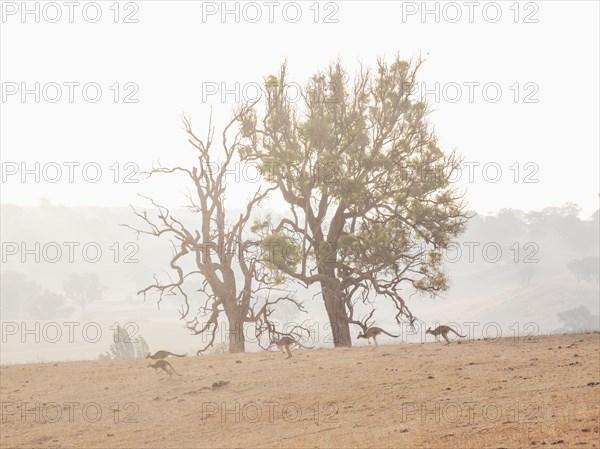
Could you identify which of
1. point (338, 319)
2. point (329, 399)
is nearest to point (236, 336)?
point (338, 319)

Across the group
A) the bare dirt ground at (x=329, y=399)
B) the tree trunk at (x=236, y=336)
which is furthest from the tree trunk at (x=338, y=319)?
the bare dirt ground at (x=329, y=399)

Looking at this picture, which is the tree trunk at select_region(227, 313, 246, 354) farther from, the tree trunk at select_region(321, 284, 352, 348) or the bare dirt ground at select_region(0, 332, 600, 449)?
the bare dirt ground at select_region(0, 332, 600, 449)

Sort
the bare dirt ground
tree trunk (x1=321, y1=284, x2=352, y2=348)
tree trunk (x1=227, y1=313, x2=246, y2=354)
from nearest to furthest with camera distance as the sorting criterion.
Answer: the bare dirt ground, tree trunk (x1=227, y1=313, x2=246, y2=354), tree trunk (x1=321, y1=284, x2=352, y2=348)

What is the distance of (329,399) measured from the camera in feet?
57.0

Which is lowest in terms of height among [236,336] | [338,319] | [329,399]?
[329,399]

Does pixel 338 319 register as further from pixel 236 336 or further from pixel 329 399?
pixel 329 399

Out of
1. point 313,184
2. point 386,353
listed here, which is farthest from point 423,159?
point 386,353

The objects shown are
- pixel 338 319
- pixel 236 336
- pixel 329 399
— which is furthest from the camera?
pixel 338 319

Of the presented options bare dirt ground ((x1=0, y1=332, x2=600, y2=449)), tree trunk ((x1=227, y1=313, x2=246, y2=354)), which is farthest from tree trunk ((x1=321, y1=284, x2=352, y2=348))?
bare dirt ground ((x1=0, y1=332, x2=600, y2=449))

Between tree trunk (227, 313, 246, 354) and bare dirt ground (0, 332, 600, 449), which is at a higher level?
tree trunk (227, 313, 246, 354)

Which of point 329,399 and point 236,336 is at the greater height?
point 236,336

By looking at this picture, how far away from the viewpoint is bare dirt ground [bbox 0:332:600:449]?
13375mm

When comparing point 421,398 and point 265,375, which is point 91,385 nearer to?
point 265,375

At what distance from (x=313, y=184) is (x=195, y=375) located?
11.5 meters
